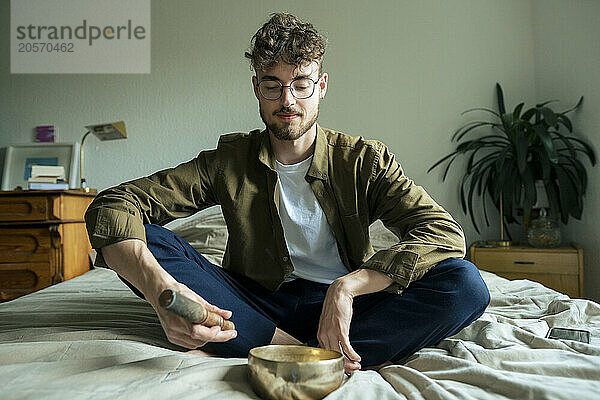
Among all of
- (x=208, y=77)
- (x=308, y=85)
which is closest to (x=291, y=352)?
(x=308, y=85)

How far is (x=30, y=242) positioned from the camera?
263 centimetres

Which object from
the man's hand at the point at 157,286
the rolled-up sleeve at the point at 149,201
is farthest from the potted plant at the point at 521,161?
the man's hand at the point at 157,286

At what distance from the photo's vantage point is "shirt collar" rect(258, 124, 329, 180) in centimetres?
142

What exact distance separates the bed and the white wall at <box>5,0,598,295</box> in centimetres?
174

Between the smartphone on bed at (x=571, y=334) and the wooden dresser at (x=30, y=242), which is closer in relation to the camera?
the smartphone on bed at (x=571, y=334)

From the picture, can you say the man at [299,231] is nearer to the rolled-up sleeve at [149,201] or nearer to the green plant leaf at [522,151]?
the rolled-up sleeve at [149,201]

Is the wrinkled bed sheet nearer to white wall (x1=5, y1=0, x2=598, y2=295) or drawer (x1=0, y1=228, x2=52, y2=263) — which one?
drawer (x1=0, y1=228, x2=52, y2=263)

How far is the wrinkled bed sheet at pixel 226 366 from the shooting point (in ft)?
2.69

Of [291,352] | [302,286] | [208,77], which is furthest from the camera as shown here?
[208,77]

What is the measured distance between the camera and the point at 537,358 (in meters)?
1.01

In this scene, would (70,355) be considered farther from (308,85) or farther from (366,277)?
(308,85)

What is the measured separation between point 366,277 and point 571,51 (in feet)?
7.63

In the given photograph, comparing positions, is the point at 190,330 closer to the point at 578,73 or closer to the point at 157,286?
the point at 157,286

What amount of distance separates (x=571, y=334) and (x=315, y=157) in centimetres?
72
